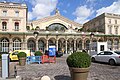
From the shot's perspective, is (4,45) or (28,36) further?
(28,36)

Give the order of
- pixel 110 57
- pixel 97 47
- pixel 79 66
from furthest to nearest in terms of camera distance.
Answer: pixel 97 47 → pixel 110 57 → pixel 79 66

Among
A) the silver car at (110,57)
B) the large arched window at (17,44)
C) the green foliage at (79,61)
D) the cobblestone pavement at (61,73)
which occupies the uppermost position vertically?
the large arched window at (17,44)

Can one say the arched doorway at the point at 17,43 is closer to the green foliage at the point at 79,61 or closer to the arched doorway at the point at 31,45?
the arched doorway at the point at 31,45

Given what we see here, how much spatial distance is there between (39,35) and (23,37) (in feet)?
13.3

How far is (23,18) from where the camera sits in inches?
1732

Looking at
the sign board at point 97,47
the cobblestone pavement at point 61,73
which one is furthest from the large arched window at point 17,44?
the cobblestone pavement at point 61,73

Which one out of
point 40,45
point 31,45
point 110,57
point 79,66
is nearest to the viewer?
point 79,66

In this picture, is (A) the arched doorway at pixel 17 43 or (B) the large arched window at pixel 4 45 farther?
(A) the arched doorway at pixel 17 43

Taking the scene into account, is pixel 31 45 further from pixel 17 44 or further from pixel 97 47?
pixel 97 47

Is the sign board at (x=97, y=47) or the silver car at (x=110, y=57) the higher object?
the sign board at (x=97, y=47)

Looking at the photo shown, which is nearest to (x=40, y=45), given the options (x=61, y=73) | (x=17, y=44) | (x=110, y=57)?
(x=17, y=44)

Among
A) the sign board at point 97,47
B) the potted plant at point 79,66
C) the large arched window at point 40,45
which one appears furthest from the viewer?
the large arched window at point 40,45

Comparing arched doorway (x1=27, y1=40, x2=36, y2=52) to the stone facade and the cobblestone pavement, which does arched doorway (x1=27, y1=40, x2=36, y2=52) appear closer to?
the stone facade

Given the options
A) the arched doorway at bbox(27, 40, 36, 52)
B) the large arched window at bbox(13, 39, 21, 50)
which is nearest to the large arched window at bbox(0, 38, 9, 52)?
the large arched window at bbox(13, 39, 21, 50)
